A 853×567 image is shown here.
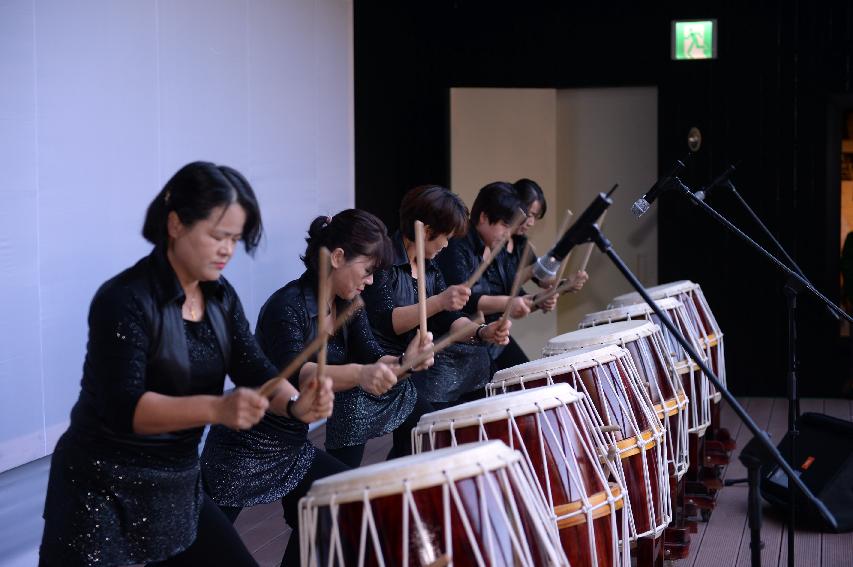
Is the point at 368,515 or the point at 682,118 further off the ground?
the point at 682,118

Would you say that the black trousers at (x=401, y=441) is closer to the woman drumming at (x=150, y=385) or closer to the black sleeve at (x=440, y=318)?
the black sleeve at (x=440, y=318)

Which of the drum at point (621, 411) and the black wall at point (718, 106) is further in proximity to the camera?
the black wall at point (718, 106)

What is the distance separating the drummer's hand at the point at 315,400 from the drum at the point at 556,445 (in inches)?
15.6

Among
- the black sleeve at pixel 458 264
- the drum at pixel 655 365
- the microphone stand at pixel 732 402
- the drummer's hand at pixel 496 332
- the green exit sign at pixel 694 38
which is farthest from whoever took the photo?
the green exit sign at pixel 694 38

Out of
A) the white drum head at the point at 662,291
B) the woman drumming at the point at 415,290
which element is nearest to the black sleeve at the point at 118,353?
the woman drumming at the point at 415,290

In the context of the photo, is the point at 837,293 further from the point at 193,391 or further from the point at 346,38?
the point at 193,391

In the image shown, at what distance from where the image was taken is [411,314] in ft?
11.2

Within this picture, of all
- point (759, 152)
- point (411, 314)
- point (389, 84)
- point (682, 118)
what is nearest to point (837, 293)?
point (759, 152)

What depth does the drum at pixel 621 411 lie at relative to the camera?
9.89 feet

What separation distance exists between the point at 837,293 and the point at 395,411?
445 cm

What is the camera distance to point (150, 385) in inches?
82.3

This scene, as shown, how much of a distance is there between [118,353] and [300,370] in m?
0.74

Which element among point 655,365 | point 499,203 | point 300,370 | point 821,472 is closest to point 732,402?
point 300,370

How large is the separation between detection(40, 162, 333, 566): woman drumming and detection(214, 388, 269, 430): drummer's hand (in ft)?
0.26
